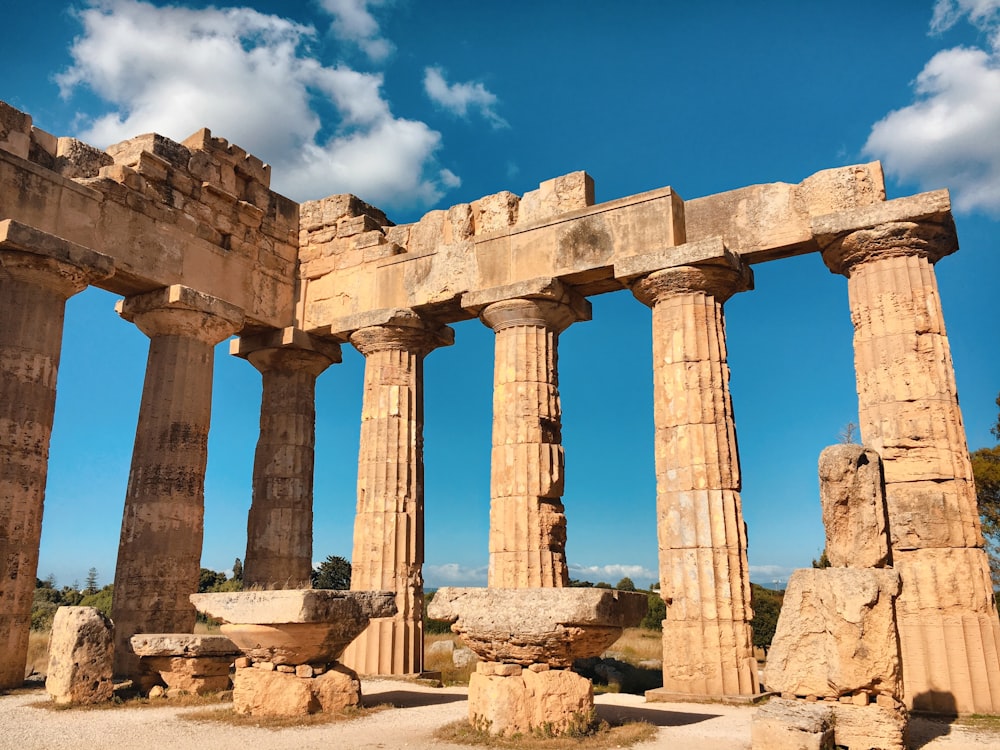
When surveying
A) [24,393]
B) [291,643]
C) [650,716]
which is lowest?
[650,716]

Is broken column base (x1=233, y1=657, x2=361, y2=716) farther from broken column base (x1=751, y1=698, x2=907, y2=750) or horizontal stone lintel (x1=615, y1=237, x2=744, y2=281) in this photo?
horizontal stone lintel (x1=615, y1=237, x2=744, y2=281)

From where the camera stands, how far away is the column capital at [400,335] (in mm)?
15586

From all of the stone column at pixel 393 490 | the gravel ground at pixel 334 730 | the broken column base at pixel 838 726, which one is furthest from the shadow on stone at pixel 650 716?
the stone column at pixel 393 490

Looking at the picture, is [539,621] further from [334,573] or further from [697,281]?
[334,573]

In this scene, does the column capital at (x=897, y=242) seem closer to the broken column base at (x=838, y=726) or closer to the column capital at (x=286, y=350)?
the broken column base at (x=838, y=726)

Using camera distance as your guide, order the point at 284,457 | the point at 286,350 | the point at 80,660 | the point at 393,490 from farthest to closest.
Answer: the point at 286,350
the point at 284,457
the point at 393,490
the point at 80,660

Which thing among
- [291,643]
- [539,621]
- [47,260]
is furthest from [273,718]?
[47,260]

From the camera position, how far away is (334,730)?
886 cm

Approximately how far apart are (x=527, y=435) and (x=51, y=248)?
7603mm

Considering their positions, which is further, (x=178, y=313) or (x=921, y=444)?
(x=178, y=313)

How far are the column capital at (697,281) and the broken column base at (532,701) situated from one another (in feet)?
21.6

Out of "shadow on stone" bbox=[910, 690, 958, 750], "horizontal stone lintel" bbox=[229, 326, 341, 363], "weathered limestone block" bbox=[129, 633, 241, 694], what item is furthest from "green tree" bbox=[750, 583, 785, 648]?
"weathered limestone block" bbox=[129, 633, 241, 694]

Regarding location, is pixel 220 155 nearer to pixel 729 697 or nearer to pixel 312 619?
pixel 312 619

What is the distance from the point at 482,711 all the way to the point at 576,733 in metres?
0.90
